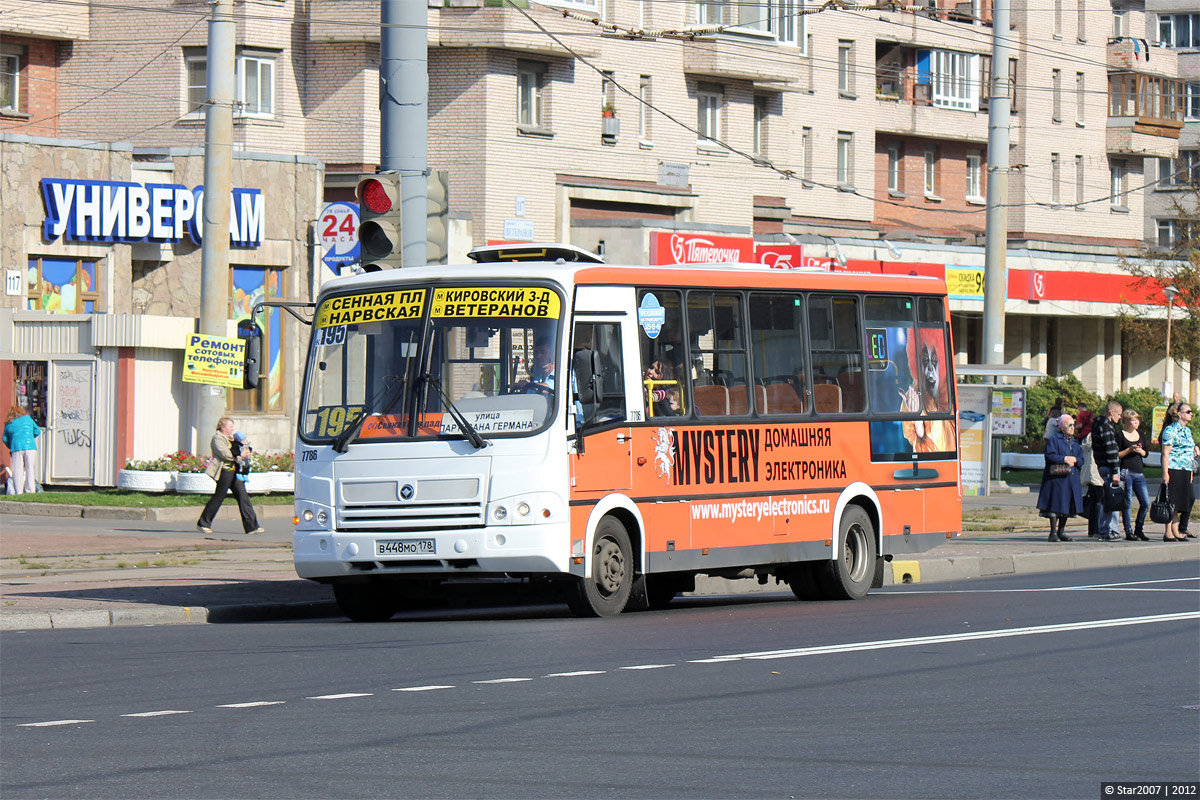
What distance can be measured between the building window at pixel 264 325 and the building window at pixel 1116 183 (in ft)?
129

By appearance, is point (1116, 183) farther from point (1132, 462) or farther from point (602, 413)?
point (602, 413)

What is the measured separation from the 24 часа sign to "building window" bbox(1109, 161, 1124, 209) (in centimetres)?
4064

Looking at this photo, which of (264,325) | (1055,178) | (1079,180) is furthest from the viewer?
(1079,180)

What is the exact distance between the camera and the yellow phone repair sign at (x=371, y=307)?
14727mm

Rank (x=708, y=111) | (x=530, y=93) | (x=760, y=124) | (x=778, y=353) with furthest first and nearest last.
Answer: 1. (x=760, y=124)
2. (x=708, y=111)
3. (x=530, y=93)
4. (x=778, y=353)

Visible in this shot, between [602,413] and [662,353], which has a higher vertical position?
[662,353]

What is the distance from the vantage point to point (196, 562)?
64.1ft

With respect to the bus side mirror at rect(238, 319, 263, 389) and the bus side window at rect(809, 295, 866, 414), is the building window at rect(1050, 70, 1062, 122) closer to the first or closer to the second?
the bus side window at rect(809, 295, 866, 414)

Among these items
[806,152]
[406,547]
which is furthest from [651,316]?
[806,152]

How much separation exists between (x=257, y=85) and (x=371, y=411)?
2814 cm

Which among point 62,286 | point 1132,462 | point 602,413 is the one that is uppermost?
point 62,286

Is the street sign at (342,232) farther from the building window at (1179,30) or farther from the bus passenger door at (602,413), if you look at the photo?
the building window at (1179,30)

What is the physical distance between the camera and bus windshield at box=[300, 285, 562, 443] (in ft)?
47.0

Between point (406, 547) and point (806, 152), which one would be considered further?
point (806, 152)
